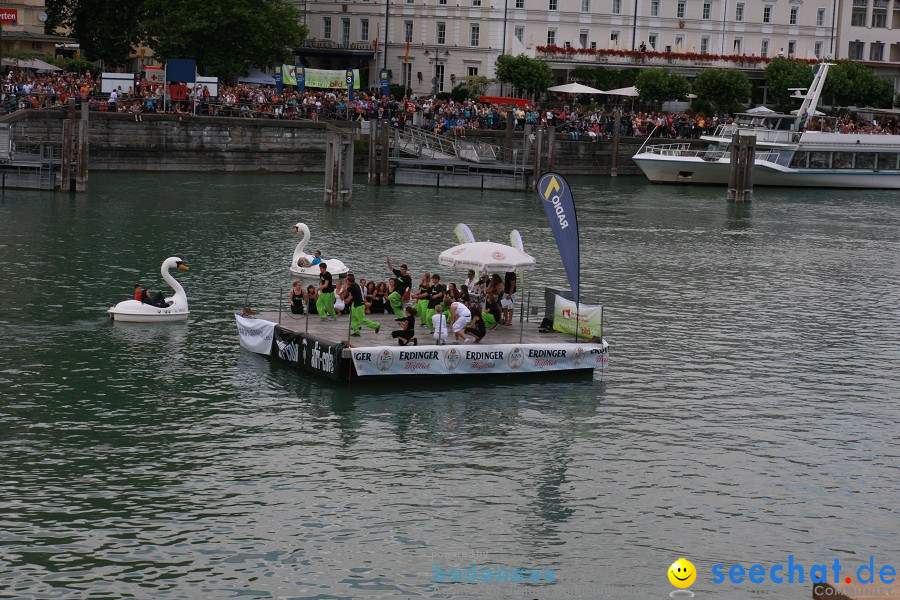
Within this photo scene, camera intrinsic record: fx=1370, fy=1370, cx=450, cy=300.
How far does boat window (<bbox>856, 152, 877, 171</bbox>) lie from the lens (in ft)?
270

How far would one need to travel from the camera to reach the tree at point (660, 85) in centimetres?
9219

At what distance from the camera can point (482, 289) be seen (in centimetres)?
3094

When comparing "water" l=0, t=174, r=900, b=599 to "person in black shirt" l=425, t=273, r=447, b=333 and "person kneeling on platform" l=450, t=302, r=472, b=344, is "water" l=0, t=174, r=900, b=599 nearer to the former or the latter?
"person kneeling on platform" l=450, t=302, r=472, b=344

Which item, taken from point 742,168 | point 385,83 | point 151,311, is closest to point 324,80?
point 385,83

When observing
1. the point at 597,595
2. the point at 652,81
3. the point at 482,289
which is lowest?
the point at 597,595

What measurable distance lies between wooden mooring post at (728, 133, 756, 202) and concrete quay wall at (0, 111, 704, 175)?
15045 millimetres

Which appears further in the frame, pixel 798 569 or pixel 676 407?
pixel 676 407

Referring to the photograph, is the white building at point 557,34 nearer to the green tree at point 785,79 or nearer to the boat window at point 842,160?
the green tree at point 785,79

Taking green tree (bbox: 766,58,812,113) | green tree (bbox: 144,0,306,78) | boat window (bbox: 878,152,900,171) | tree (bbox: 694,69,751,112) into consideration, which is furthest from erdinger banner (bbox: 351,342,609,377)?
green tree (bbox: 766,58,812,113)

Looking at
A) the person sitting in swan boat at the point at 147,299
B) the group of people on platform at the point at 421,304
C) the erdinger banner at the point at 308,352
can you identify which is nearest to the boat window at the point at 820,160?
the group of people on platform at the point at 421,304

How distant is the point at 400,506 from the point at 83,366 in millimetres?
10297

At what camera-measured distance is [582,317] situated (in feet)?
98.7

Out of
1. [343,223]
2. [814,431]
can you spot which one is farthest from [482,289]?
[343,223]

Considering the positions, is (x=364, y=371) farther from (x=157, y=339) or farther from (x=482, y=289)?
(x=157, y=339)
